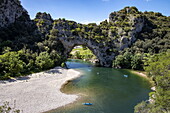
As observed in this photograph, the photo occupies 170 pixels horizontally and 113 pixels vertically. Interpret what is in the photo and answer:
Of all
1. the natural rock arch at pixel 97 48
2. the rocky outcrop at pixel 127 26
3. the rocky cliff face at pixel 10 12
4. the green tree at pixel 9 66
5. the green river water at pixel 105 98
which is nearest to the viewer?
the green river water at pixel 105 98

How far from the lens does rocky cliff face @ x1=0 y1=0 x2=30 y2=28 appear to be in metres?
64.4

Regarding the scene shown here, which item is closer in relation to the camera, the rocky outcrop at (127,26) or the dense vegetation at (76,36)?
the dense vegetation at (76,36)

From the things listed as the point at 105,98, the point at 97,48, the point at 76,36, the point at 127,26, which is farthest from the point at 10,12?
the point at 127,26

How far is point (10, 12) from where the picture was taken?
69.2 metres

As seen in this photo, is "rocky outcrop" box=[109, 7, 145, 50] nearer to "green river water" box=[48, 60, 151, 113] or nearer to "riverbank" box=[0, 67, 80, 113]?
"green river water" box=[48, 60, 151, 113]

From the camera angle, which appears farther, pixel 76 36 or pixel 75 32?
pixel 75 32

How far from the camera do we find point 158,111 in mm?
14508

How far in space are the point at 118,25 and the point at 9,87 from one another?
7551 centimetres

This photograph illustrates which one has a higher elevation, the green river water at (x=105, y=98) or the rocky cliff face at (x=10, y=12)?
the rocky cliff face at (x=10, y=12)

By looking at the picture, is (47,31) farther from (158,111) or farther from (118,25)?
(158,111)

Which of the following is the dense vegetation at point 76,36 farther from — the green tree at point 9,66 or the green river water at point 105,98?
the green river water at point 105,98

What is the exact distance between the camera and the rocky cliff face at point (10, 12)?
64406mm

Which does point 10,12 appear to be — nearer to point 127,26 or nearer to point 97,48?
point 97,48

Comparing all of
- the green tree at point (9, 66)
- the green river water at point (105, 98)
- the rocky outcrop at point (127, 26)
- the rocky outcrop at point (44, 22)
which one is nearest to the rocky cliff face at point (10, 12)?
the rocky outcrop at point (44, 22)
